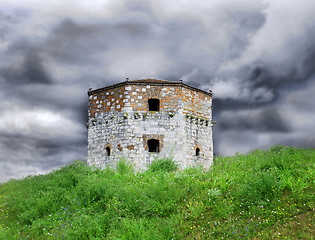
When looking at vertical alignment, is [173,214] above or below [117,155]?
below

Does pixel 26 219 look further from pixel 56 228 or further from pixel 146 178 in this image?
pixel 146 178

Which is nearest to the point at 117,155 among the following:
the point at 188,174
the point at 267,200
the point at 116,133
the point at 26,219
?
the point at 116,133

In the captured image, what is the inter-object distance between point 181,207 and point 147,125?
11.6 m

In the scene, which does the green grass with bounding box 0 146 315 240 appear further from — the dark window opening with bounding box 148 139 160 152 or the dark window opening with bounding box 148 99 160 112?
the dark window opening with bounding box 148 99 160 112

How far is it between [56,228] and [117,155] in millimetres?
11038

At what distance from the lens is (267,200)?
10039mm

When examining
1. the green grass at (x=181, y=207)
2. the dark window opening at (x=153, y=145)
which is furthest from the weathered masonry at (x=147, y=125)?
the green grass at (x=181, y=207)

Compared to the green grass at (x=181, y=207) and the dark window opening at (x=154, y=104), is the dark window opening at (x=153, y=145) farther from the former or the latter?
the green grass at (x=181, y=207)

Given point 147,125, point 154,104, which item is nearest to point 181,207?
point 147,125

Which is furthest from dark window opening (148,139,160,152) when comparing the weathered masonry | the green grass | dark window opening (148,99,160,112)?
the green grass

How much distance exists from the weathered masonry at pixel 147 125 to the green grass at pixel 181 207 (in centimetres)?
691

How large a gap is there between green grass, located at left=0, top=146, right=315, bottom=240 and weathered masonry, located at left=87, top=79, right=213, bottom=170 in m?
6.91

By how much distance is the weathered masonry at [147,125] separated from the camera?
21828mm

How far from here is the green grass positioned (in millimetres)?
9250
